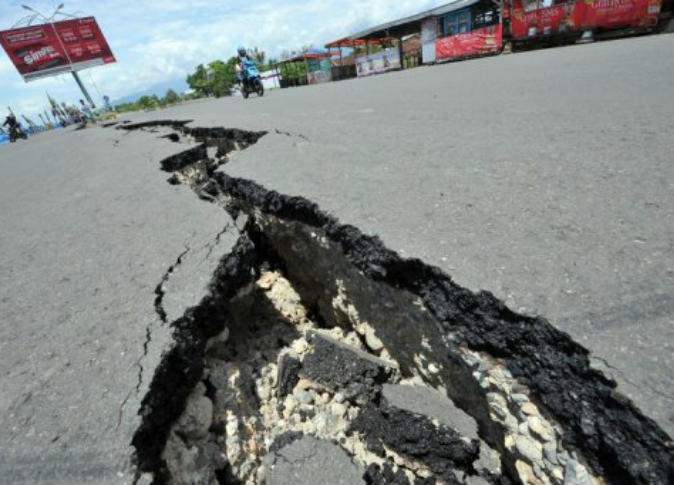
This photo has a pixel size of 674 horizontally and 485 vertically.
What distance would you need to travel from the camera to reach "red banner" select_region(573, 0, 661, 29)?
1001 cm

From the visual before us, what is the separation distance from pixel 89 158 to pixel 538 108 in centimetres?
594

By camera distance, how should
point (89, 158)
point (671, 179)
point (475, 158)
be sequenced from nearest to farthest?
point (671, 179)
point (475, 158)
point (89, 158)

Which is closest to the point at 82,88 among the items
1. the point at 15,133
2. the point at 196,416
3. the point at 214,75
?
the point at 15,133

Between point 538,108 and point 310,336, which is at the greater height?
point 538,108

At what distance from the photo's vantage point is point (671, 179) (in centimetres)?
169

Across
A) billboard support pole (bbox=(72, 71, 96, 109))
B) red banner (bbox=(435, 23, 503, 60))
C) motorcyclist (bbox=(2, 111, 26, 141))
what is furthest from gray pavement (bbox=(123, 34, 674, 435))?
billboard support pole (bbox=(72, 71, 96, 109))

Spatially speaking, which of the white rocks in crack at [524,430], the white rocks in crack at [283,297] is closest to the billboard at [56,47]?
the white rocks in crack at [283,297]

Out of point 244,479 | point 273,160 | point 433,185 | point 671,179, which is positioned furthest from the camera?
point 273,160

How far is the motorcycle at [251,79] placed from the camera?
1245 centimetres

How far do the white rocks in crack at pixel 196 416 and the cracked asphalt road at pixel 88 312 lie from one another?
240 millimetres

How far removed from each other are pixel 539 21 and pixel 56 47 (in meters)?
30.7

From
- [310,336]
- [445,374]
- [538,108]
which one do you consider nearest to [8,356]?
[310,336]

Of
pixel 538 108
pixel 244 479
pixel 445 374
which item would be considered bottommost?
pixel 244 479

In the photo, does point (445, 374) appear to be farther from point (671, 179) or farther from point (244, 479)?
point (671, 179)
